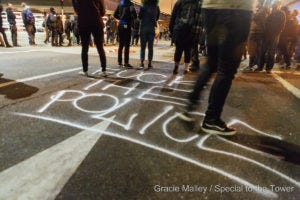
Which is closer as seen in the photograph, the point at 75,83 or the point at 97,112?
the point at 97,112

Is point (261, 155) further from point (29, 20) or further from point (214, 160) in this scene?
point (29, 20)

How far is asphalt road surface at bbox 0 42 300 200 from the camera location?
177 centimetres

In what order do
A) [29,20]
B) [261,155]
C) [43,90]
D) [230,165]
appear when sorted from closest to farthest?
1. [230,165]
2. [261,155]
3. [43,90]
4. [29,20]

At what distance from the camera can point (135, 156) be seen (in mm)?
2143

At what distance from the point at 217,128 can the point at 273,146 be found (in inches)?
21.1

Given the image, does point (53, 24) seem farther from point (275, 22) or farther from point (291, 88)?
point (291, 88)

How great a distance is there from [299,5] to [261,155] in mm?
11750

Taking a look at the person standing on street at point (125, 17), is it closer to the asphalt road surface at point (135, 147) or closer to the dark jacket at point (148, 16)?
the dark jacket at point (148, 16)

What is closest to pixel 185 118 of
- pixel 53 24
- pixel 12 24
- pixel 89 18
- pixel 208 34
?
pixel 208 34

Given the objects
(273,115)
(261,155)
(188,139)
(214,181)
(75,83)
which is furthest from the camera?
(75,83)

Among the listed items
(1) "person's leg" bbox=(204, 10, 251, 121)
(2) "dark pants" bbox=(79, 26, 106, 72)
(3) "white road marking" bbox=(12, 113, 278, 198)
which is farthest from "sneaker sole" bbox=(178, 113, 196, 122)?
(2) "dark pants" bbox=(79, 26, 106, 72)

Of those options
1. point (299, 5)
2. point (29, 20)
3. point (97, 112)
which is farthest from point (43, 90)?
point (299, 5)

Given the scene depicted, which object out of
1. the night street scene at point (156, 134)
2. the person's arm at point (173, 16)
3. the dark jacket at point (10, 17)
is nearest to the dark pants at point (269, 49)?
the night street scene at point (156, 134)

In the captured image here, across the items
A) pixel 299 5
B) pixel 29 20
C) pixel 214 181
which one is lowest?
pixel 214 181
